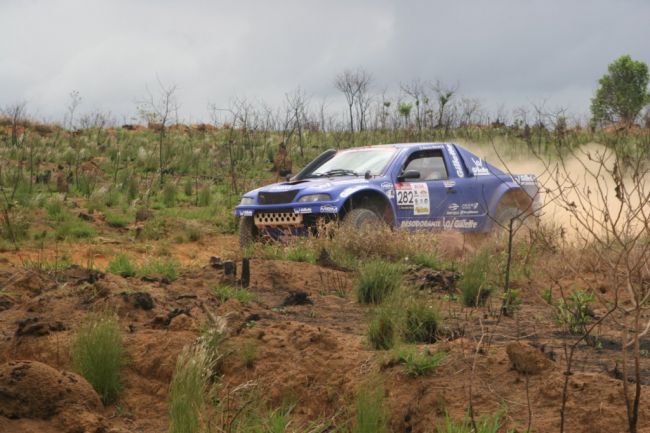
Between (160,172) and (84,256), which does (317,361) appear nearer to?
(84,256)

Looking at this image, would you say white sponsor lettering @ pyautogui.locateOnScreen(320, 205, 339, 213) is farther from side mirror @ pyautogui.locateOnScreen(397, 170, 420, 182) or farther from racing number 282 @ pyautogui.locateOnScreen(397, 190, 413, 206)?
side mirror @ pyautogui.locateOnScreen(397, 170, 420, 182)

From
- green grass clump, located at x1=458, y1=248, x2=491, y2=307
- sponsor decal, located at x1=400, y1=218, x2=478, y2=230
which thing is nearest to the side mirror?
sponsor decal, located at x1=400, y1=218, x2=478, y2=230

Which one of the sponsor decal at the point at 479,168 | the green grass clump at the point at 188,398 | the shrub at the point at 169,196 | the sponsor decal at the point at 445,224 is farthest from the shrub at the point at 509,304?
the shrub at the point at 169,196

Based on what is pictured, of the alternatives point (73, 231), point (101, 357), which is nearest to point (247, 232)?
point (73, 231)

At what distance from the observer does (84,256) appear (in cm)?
1349

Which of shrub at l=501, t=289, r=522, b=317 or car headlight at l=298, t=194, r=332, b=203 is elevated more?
car headlight at l=298, t=194, r=332, b=203

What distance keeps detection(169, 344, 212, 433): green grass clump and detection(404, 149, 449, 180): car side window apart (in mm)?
8665

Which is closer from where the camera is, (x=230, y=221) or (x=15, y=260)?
(x=15, y=260)

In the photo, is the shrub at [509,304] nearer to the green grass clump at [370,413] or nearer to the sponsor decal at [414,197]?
the green grass clump at [370,413]

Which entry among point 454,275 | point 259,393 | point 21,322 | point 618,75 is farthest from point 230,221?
point 618,75

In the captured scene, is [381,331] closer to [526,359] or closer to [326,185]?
[526,359]

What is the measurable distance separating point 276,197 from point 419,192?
6.32 feet

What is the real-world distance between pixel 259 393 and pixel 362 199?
24.5 ft

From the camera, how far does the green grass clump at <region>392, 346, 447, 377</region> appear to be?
5320 millimetres
